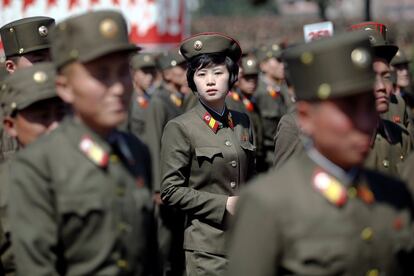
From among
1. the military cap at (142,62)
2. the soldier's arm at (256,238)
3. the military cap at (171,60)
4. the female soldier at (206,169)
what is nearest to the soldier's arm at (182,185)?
the female soldier at (206,169)

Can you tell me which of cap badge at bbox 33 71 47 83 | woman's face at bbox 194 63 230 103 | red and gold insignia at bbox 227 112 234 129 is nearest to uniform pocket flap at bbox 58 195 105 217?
cap badge at bbox 33 71 47 83

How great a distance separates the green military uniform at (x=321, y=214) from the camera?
3791 millimetres

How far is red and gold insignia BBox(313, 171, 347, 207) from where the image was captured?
3.87 metres

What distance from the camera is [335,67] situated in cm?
386

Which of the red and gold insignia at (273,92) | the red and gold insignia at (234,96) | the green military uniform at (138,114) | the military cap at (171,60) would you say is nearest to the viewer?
the red and gold insignia at (234,96)

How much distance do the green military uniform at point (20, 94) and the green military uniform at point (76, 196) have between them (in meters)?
0.78

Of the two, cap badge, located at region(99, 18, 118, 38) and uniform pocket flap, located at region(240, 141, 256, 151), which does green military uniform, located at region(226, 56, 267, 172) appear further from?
cap badge, located at region(99, 18, 118, 38)

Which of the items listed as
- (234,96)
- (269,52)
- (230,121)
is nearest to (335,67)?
(230,121)

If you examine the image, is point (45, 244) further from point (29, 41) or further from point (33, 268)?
point (29, 41)

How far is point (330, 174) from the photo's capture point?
3.94 m

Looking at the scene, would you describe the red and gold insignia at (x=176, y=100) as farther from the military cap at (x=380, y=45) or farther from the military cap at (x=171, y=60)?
the military cap at (x=380, y=45)

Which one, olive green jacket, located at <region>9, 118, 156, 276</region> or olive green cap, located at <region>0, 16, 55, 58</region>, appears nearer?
olive green jacket, located at <region>9, 118, 156, 276</region>

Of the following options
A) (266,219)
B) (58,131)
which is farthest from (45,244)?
(266,219)

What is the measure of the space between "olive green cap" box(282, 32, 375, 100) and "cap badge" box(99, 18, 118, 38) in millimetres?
861
